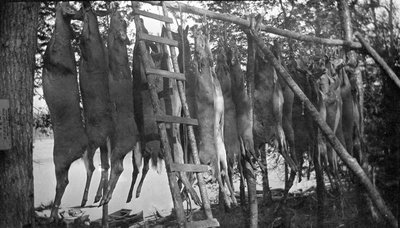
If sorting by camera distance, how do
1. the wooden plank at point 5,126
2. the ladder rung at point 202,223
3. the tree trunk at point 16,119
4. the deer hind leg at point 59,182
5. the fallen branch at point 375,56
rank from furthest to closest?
the fallen branch at point 375,56, the tree trunk at point 16,119, the wooden plank at point 5,126, the ladder rung at point 202,223, the deer hind leg at point 59,182

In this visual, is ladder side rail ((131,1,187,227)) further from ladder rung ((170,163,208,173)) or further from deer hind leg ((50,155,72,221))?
deer hind leg ((50,155,72,221))

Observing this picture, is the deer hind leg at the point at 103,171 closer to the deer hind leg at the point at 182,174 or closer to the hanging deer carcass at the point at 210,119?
the deer hind leg at the point at 182,174

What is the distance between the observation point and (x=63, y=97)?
11.1 feet

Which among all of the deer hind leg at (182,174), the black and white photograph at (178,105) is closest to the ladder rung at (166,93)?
the black and white photograph at (178,105)

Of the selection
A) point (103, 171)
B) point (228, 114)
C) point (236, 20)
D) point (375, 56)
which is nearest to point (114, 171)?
point (103, 171)

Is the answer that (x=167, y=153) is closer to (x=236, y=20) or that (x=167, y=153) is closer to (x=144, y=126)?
(x=144, y=126)

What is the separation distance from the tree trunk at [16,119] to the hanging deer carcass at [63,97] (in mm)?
868

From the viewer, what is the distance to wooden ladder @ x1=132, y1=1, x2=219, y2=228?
3309mm

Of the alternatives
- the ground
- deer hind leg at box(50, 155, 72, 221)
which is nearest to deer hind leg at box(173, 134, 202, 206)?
deer hind leg at box(50, 155, 72, 221)

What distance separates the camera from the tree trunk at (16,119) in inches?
162

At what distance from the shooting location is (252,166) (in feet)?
13.3

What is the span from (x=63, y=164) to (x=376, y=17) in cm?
531

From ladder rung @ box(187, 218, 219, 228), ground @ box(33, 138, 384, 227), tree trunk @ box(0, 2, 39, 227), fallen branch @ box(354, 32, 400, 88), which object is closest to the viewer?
ladder rung @ box(187, 218, 219, 228)

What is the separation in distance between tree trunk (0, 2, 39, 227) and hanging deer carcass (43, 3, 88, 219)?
0.87m
